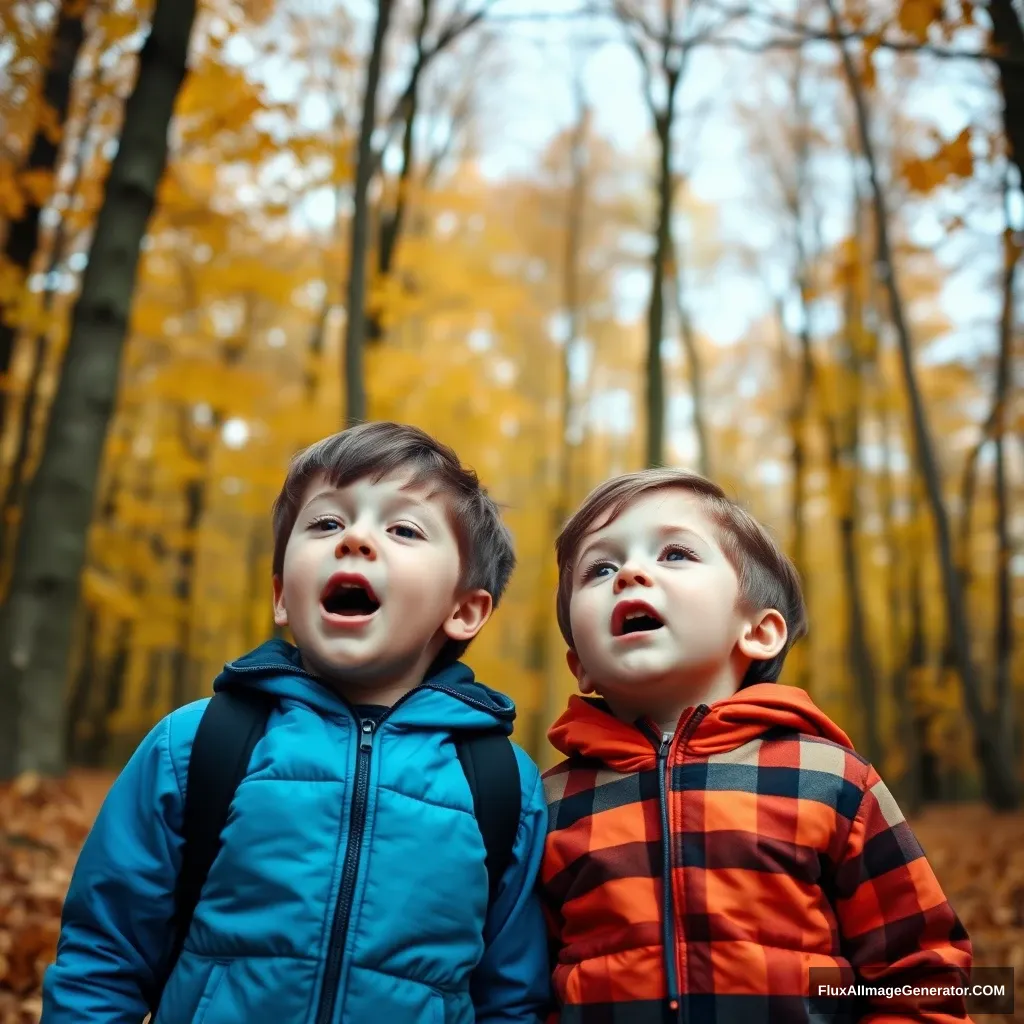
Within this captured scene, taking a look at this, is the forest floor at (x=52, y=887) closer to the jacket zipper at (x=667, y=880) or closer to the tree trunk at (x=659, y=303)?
the jacket zipper at (x=667, y=880)

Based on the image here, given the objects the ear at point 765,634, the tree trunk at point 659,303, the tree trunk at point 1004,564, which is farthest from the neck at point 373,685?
the tree trunk at point 1004,564

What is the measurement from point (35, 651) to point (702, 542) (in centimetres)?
414

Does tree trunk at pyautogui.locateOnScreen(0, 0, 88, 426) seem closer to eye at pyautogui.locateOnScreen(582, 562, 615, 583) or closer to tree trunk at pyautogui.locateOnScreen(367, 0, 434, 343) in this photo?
tree trunk at pyautogui.locateOnScreen(367, 0, 434, 343)

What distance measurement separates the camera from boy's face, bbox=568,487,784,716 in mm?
1769

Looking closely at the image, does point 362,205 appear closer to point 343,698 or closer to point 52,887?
point 52,887

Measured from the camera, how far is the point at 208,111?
6887mm

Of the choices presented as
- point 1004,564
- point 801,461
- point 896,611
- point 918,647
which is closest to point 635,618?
point 1004,564

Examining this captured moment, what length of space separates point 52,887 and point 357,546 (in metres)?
2.62

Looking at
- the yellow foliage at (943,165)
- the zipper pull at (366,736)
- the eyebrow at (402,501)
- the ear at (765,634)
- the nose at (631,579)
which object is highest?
the yellow foliage at (943,165)

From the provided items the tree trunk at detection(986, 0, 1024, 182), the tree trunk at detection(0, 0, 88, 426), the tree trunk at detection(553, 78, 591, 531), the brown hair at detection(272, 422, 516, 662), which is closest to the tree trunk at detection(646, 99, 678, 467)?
the tree trunk at detection(986, 0, 1024, 182)

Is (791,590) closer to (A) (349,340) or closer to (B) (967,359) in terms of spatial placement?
(A) (349,340)

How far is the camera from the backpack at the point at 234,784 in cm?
165

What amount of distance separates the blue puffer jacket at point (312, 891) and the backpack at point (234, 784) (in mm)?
26

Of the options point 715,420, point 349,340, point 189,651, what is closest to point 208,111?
point 349,340
